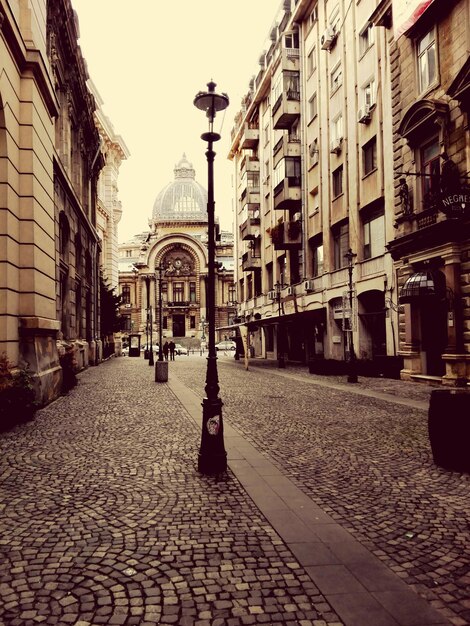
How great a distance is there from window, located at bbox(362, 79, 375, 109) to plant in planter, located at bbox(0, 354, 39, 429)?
65.1 ft

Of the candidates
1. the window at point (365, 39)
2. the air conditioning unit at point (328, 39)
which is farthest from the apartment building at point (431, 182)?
the air conditioning unit at point (328, 39)

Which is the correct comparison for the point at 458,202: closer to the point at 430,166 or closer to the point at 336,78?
the point at 430,166

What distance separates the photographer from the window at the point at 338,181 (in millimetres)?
29180

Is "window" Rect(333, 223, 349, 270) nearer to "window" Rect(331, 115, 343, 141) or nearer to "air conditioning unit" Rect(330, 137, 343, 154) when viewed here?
"air conditioning unit" Rect(330, 137, 343, 154)

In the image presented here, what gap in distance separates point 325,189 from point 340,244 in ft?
12.4

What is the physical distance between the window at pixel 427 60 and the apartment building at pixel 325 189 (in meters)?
2.71

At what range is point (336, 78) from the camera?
97.7 feet

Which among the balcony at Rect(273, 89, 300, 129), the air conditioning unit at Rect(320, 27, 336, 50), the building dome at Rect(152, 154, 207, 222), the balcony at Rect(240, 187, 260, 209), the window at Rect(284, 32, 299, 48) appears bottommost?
the balcony at Rect(240, 187, 260, 209)

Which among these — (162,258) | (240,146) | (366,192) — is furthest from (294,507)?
(162,258)

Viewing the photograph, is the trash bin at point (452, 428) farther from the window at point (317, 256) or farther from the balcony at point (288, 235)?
the balcony at point (288, 235)

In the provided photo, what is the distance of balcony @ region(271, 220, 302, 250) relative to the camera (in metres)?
35.0

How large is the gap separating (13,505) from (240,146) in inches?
A: 2041

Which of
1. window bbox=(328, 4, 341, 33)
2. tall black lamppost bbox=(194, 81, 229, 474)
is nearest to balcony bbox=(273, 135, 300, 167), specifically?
window bbox=(328, 4, 341, 33)

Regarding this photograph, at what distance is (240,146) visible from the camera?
178 ft
